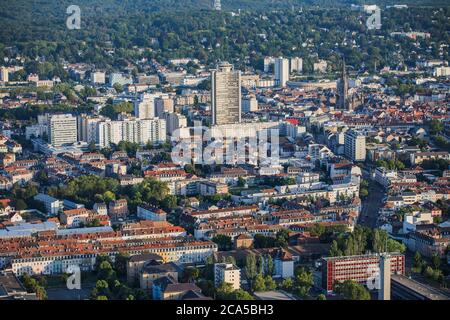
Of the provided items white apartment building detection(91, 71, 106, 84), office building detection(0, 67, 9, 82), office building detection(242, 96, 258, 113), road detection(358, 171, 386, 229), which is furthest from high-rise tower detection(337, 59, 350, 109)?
office building detection(0, 67, 9, 82)

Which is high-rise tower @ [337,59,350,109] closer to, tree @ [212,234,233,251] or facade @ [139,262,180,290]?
tree @ [212,234,233,251]

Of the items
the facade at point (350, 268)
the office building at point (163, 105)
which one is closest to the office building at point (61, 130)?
the office building at point (163, 105)

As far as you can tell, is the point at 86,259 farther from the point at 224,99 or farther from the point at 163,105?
the point at 163,105

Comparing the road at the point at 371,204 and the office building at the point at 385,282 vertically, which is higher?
the office building at the point at 385,282

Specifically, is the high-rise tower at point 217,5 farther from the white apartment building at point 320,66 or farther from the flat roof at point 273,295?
the flat roof at point 273,295

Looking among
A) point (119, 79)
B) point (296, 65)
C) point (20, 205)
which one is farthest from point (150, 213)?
point (296, 65)
